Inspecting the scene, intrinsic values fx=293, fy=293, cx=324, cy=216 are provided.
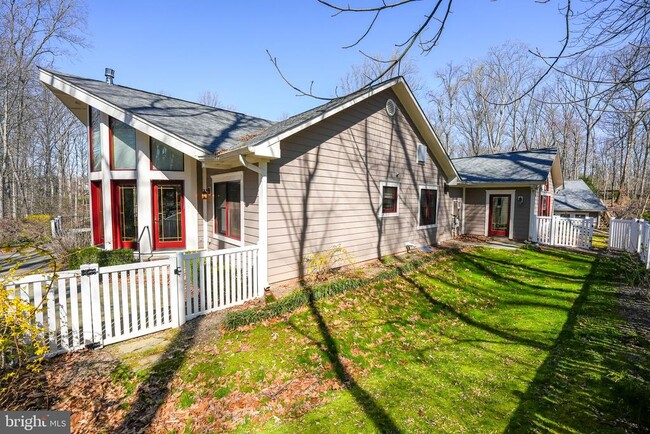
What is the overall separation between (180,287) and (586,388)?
580 cm

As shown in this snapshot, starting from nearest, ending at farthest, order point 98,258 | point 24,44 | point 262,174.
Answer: point 262,174 < point 98,258 < point 24,44

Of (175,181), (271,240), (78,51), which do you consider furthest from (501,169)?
(78,51)

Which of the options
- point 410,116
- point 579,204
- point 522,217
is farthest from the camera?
point 579,204

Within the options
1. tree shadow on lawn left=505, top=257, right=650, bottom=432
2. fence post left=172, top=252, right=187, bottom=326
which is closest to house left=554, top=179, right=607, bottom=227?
tree shadow on lawn left=505, top=257, right=650, bottom=432

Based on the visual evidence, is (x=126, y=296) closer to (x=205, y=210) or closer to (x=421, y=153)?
(x=205, y=210)

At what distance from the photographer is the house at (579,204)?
20516 millimetres

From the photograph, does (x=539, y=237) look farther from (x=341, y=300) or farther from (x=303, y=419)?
(x=303, y=419)

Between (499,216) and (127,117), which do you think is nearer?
(127,117)

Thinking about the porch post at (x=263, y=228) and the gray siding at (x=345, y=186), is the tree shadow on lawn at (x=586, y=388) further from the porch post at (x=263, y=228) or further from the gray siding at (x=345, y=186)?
the gray siding at (x=345, y=186)

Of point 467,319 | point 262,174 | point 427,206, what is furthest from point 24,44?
point 467,319

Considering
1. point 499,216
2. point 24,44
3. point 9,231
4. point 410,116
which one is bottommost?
point 9,231

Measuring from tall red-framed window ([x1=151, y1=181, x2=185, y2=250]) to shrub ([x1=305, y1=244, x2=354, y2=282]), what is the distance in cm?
415

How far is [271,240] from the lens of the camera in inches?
250

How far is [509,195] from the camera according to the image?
1334 cm
